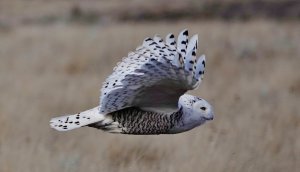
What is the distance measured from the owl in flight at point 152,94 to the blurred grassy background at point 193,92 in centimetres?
35

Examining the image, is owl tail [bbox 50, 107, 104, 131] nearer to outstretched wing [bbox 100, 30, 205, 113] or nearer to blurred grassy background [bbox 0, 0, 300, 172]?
outstretched wing [bbox 100, 30, 205, 113]

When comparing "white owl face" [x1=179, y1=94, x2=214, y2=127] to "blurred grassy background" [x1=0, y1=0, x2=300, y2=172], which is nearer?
"white owl face" [x1=179, y1=94, x2=214, y2=127]

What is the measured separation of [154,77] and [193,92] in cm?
442

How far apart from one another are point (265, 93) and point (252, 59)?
3074 millimetres

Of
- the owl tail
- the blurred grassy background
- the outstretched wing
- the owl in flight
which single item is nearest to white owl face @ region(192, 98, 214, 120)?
the owl in flight

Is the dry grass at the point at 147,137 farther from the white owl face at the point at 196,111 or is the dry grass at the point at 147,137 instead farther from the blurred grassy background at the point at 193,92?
the white owl face at the point at 196,111

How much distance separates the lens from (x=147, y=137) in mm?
6375

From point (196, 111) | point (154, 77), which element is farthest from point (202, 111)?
point (154, 77)

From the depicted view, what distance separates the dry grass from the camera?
554cm

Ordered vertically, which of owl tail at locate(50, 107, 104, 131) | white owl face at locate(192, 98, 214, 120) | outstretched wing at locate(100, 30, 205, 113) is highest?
outstretched wing at locate(100, 30, 205, 113)

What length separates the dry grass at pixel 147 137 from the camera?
18.2 ft

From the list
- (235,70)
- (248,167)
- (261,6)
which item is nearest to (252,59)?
(235,70)

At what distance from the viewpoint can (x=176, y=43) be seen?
183 inches

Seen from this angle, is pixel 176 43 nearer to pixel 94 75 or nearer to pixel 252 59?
pixel 94 75
